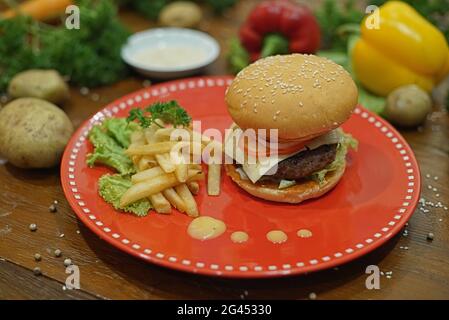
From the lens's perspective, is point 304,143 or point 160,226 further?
point 304,143

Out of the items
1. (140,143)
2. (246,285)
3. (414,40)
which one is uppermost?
(414,40)

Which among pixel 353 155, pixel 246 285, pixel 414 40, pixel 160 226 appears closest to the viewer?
pixel 246 285

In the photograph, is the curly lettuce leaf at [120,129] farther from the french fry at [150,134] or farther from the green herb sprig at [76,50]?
the green herb sprig at [76,50]

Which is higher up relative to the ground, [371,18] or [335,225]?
[371,18]

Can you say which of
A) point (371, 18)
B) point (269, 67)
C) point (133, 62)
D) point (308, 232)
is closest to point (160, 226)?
point (308, 232)

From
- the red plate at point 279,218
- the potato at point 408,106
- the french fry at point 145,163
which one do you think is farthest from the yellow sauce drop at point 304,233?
the potato at point 408,106

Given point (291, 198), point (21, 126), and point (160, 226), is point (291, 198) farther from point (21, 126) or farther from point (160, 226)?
point (21, 126)

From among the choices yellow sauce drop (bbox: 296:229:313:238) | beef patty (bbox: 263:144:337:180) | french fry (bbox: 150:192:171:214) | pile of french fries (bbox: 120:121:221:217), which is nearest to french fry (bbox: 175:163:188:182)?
pile of french fries (bbox: 120:121:221:217)

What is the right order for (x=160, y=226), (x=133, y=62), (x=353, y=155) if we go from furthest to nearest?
(x=133, y=62) < (x=353, y=155) < (x=160, y=226)
